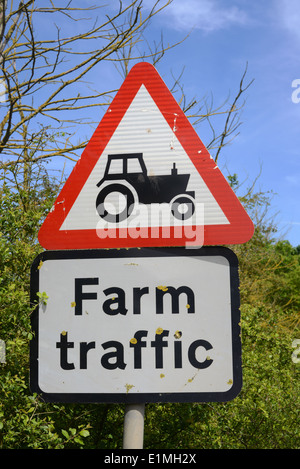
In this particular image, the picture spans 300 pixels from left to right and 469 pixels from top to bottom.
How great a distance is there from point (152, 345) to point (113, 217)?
0.47 meters

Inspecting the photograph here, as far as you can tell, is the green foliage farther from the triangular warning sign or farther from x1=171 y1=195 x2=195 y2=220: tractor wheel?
x1=171 y1=195 x2=195 y2=220: tractor wheel

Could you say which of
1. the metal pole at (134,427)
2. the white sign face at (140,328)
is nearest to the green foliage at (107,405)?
the white sign face at (140,328)

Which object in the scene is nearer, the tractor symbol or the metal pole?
the metal pole

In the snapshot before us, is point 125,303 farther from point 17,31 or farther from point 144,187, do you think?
point 17,31

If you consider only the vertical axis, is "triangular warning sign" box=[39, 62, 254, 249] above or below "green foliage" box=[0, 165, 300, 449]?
above

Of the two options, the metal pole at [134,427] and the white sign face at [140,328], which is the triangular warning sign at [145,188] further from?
the metal pole at [134,427]

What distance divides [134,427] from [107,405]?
1.51 meters

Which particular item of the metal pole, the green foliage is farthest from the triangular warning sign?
the metal pole

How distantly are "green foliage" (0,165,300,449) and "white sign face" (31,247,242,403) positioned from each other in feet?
0.48

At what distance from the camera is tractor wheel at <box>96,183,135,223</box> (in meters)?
1.79

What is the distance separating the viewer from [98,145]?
1.89 m

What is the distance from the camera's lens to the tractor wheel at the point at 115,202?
70.7 inches

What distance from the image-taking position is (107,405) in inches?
123

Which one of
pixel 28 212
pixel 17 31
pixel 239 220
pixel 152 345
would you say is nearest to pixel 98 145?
pixel 239 220
